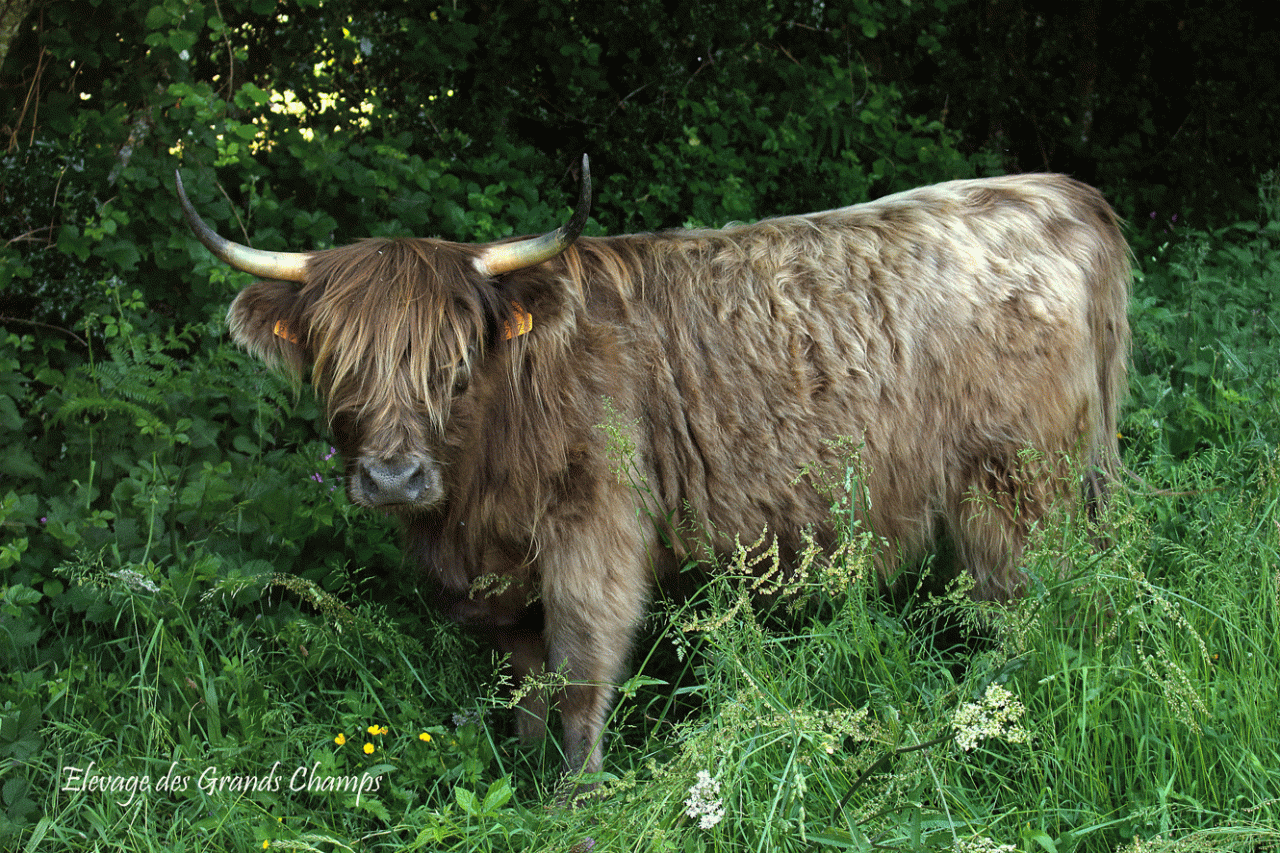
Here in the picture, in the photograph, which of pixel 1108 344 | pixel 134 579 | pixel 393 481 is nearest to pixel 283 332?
pixel 393 481

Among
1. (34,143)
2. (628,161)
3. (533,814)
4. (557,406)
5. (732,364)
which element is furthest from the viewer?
(628,161)

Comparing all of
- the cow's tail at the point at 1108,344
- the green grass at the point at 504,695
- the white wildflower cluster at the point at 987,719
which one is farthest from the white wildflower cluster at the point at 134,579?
the cow's tail at the point at 1108,344

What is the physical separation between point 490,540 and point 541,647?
1.70ft

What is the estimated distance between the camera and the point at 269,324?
3.14m

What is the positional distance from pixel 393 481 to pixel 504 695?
1069 millimetres

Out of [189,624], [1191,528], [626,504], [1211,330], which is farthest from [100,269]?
[1211,330]

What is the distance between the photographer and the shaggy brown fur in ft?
9.86

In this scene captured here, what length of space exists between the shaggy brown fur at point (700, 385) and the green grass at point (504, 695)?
262mm

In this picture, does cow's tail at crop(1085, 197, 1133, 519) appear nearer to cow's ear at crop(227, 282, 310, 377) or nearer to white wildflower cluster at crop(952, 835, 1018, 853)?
white wildflower cluster at crop(952, 835, 1018, 853)

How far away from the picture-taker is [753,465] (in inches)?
128

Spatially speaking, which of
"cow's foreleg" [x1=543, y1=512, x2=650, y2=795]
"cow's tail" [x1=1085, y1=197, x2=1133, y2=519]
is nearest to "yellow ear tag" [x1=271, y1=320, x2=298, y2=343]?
"cow's foreleg" [x1=543, y1=512, x2=650, y2=795]

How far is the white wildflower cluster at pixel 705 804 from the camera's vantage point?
2.09 meters

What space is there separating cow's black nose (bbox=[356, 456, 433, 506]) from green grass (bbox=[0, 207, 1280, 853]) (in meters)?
0.40

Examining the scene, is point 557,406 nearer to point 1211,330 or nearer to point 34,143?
point 34,143
